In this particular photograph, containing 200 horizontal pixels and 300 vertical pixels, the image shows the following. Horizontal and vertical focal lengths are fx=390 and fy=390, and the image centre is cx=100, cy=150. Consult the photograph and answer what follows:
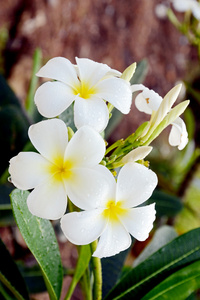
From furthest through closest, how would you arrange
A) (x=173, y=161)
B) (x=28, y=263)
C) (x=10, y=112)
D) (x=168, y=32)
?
(x=168, y=32) → (x=173, y=161) → (x=28, y=263) → (x=10, y=112)

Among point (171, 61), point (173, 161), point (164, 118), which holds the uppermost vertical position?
point (164, 118)

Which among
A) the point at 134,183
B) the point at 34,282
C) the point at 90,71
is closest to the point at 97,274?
the point at 134,183

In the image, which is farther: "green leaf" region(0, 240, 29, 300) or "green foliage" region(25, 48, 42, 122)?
"green foliage" region(25, 48, 42, 122)

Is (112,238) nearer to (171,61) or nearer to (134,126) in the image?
(134,126)

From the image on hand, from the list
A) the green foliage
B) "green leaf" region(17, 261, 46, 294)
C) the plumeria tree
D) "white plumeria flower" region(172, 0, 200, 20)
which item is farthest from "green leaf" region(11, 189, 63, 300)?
"white plumeria flower" region(172, 0, 200, 20)

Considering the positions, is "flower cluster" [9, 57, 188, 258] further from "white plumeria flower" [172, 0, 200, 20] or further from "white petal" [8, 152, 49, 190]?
"white plumeria flower" [172, 0, 200, 20]

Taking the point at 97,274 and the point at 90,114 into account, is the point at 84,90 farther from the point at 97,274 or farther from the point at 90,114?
the point at 97,274

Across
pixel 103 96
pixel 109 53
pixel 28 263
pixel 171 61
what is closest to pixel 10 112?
pixel 103 96
